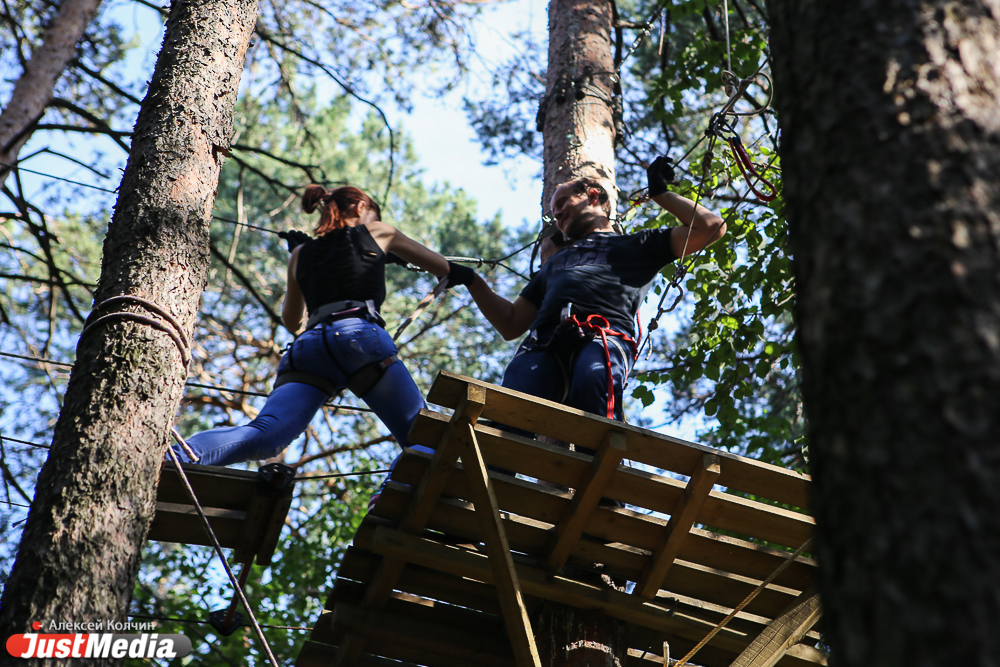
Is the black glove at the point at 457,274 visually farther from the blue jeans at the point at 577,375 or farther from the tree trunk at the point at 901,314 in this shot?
the tree trunk at the point at 901,314

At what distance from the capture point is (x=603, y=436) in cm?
290

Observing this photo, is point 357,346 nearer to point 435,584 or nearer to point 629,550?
point 435,584

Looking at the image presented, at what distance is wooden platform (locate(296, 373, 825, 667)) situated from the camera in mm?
2854

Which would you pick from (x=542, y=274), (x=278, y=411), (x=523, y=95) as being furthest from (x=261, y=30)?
(x=278, y=411)

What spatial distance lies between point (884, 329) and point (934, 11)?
1.77 ft

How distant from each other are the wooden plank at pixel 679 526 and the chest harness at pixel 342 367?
1.35 meters

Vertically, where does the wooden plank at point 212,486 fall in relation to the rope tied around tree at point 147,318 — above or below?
below

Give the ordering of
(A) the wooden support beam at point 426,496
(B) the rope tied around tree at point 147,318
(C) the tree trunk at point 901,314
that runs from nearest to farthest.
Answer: (C) the tree trunk at point 901,314
(B) the rope tied around tree at point 147,318
(A) the wooden support beam at point 426,496

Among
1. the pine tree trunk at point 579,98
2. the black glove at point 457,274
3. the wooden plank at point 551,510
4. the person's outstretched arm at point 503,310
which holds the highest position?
the pine tree trunk at point 579,98

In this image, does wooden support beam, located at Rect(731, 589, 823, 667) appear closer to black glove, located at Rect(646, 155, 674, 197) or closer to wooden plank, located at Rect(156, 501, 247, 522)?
black glove, located at Rect(646, 155, 674, 197)

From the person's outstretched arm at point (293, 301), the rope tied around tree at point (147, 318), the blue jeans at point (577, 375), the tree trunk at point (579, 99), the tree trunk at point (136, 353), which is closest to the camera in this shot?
the tree trunk at point (136, 353)

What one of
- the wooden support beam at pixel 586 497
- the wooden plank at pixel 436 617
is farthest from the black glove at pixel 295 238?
the wooden support beam at pixel 586 497

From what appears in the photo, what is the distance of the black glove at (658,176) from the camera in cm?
365

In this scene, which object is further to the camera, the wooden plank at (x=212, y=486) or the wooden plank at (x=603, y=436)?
the wooden plank at (x=212, y=486)
